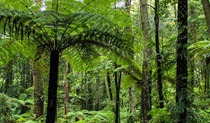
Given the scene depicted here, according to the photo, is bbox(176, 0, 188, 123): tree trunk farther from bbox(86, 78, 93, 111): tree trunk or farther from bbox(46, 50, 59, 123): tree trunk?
bbox(86, 78, 93, 111): tree trunk

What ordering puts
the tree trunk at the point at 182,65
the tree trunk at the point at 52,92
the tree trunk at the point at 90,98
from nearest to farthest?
1. the tree trunk at the point at 182,65
2. the tree trunk at the point at 52,92
3. the tree trunk at the point at 90,98

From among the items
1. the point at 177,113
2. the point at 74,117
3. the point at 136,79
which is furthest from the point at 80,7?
the point at 74,117

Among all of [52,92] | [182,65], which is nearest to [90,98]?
[52,92]

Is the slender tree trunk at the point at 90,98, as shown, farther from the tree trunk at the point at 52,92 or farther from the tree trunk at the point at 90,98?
the tree trunk at the point at 52,92

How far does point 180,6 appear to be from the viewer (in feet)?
8.86

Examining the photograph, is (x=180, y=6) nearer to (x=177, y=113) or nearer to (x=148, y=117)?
(x=177, y=113)

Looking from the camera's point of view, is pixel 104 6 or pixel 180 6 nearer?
pixel 180 6

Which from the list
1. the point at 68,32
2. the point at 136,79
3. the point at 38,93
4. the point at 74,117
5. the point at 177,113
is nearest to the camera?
the point at 177,113

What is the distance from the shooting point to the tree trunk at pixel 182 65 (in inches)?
102

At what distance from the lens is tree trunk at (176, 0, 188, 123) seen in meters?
2.60

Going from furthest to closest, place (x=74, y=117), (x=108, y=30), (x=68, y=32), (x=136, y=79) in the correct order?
(x=74, y=117), (x=136, y=79), (x=68, y=32), (x=108, y=30)

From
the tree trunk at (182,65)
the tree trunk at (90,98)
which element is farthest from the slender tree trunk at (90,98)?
the tree trunk at (182,65)

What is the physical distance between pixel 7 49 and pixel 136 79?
294 centimetres

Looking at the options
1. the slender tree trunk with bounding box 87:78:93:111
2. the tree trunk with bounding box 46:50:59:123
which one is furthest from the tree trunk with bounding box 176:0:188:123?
the slender tree trunk with bounding box 87:78:93:111
